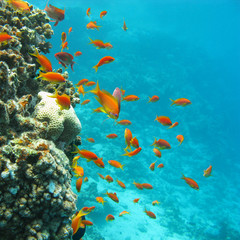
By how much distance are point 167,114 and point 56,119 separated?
1395 inches

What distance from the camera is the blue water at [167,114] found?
1670 centimetres

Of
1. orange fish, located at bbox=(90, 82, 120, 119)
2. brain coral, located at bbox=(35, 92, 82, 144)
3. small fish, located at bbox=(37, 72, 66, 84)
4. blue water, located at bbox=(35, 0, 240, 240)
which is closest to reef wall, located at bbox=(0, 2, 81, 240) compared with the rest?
brain coral, located at bbox=(35, 92, 82, 144)

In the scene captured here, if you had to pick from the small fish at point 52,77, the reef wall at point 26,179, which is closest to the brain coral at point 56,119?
the reef wall at point 26,179

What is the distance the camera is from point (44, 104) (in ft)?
12.2

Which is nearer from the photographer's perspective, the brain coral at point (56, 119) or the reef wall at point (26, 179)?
the reef wall at point (26, 179)

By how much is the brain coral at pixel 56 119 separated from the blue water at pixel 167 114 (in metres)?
10.5

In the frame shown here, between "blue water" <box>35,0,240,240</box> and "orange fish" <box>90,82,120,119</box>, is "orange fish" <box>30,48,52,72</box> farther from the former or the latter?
"blue water" <box>35,0,240,240</box>

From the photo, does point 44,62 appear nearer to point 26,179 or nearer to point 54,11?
point 54,11

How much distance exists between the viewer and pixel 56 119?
3586 mm

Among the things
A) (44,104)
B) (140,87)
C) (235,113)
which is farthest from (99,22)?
(44,104)

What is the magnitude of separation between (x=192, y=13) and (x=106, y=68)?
205 feet

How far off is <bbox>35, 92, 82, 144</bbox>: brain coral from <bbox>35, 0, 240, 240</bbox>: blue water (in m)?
10.5

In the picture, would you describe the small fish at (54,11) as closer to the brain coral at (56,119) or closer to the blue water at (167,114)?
the brain coral at (56,119)

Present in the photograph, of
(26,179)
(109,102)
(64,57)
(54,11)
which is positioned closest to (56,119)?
(26,179)
